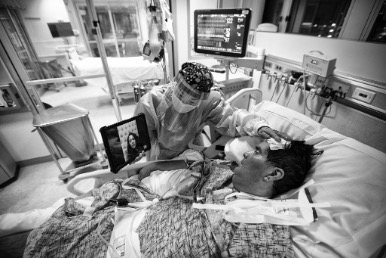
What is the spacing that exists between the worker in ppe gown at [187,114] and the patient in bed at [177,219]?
26 cm

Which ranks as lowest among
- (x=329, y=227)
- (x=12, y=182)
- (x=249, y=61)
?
(x=12, y=182)

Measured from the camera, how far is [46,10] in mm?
3143

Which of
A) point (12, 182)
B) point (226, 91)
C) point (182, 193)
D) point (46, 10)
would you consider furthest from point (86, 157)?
point (46, 10)

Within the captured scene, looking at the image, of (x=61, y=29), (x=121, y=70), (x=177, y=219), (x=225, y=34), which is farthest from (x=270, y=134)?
(x=121, y=70)

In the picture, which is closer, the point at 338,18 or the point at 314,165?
the point at 314,165

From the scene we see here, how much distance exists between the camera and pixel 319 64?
4.98ft

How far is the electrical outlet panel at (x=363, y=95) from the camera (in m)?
1.36

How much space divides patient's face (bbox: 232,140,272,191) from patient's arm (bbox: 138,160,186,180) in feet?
1.39

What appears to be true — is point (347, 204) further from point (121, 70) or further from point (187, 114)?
point (121, 70)

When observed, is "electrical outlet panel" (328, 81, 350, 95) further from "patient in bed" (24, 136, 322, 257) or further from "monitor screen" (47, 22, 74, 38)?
"monitor screen" (47, 22, 74, 38)

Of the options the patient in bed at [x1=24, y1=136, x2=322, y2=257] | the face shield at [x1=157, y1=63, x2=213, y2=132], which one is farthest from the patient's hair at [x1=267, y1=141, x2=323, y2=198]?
the face shield at [x1=157, y1=63, x2=213, y2=132]

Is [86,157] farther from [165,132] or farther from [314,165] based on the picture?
[314,165]

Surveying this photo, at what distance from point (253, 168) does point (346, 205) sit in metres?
0.44

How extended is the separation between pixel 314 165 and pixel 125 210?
3.71 feet
